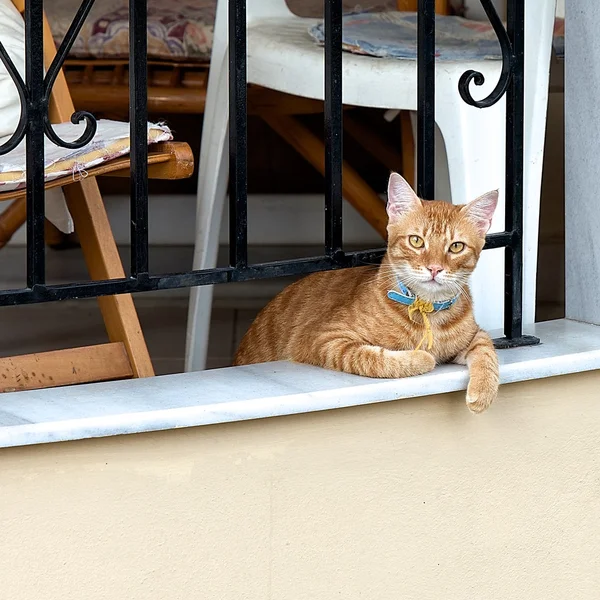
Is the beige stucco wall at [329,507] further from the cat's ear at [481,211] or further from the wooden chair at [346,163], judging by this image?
the wooden chair at [346,163]

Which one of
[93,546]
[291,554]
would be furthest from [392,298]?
[93,546]

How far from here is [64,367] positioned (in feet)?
6.35

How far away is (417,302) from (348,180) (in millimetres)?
1107

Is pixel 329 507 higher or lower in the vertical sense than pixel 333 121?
lower

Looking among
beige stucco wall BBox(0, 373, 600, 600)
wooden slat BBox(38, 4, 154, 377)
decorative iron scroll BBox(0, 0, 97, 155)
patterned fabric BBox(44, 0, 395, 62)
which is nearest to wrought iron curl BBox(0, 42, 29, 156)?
decorative iron scroll BBox(0, 0, 97, 155)

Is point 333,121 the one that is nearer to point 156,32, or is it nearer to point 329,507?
point 329,507

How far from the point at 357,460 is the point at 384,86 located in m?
0.79

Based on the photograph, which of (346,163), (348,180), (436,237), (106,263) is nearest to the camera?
(436,237)

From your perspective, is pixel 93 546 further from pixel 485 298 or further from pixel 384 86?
pixel 384 86

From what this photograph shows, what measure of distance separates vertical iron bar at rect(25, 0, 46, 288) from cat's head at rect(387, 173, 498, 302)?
0.58 m

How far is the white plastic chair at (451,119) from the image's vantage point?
1894 millimetres

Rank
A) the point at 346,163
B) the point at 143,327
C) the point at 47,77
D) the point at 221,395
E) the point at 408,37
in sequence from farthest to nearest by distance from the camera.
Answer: the point at 143,327
the point at 346,163
the point at 408,37
the point at 221,395
the point at 47,77

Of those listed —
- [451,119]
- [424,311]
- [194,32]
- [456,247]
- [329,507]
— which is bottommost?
[329,507]

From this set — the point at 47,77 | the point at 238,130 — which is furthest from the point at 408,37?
the point at 47,77
